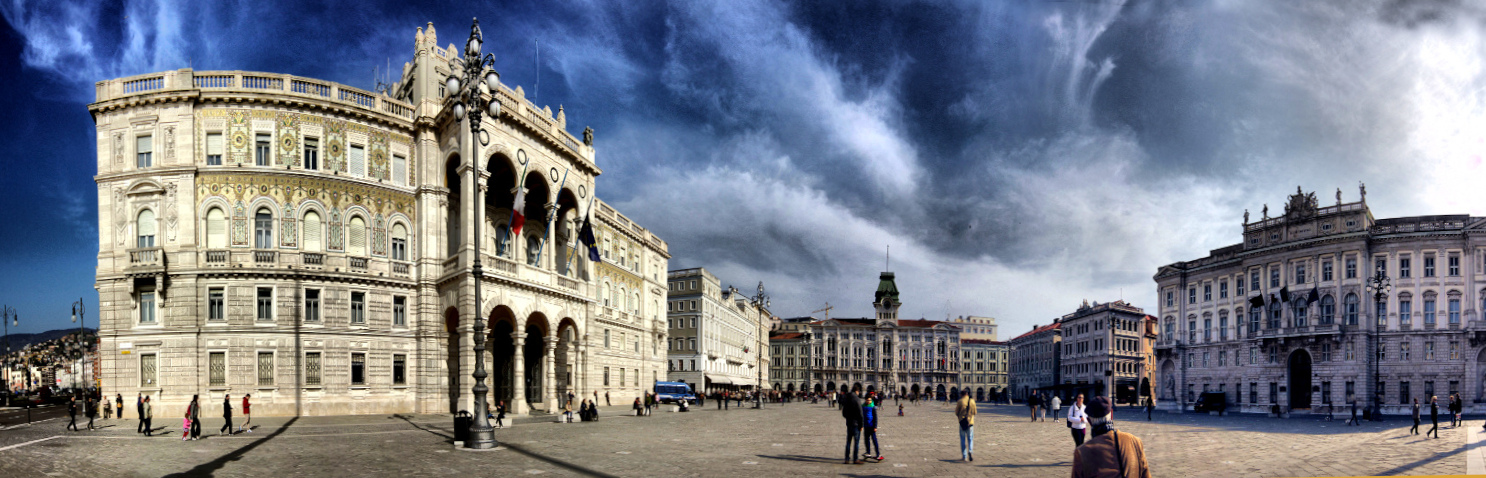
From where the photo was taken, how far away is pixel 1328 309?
67.8 meters

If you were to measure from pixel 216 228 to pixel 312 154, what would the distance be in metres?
5.02

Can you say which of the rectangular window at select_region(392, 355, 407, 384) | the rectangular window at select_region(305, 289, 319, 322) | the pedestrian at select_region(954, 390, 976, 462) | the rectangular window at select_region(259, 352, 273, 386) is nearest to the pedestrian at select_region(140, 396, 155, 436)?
the rectangular window at select_region(259, 352, 273, 386)

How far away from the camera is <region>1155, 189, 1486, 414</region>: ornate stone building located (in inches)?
2459

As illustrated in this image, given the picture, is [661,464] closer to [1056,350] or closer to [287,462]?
[287,462]

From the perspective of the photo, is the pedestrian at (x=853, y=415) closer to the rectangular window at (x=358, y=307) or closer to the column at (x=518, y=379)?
the column at (x=518, y=379)

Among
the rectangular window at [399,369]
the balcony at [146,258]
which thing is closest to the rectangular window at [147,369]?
the balcony at [146,258]

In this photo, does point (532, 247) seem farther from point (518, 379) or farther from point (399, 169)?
point (518, 379)

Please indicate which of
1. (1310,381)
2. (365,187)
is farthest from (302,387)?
(1310,381)

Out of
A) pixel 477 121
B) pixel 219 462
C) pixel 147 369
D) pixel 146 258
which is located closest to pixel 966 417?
pixel 477 121

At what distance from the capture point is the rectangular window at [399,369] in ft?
128

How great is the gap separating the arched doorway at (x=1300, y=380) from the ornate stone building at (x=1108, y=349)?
40.6 meters

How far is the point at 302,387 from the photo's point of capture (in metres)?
36.2

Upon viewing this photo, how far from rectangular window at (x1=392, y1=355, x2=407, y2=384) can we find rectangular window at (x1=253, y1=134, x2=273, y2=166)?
1061cm

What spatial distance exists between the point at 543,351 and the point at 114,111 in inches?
850
